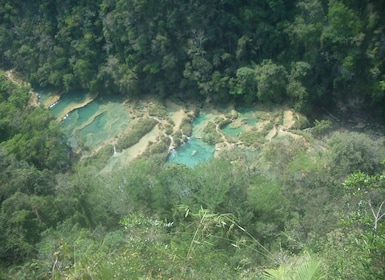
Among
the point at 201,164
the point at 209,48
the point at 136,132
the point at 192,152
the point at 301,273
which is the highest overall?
the point at 301,273

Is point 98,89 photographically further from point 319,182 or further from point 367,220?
point 367,220

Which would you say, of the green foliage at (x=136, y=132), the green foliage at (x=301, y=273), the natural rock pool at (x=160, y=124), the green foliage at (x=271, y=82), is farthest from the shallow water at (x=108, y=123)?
the green foliage at (x=301, y=273)

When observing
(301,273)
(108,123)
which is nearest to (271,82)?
(108,123)

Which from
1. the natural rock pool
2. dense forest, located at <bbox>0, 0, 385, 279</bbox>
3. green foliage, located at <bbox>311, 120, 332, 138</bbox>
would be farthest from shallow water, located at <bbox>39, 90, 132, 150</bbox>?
green foliage, located at <bbox>311, 120, 332, 138</bbox>

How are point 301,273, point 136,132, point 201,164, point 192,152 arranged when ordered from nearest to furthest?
point 301,273, point 201,164, point 192,152, point 136,132

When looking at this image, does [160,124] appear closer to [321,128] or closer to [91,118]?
[91,118]

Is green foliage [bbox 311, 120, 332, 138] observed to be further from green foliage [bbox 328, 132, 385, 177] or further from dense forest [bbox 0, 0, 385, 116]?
green foliage [bbox 328, 132, 385, 177]

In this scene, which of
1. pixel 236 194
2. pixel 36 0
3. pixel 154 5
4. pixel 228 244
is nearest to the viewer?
pixel 228 244

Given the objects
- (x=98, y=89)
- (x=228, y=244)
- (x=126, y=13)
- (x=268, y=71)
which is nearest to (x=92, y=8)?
(x=126, y=13)

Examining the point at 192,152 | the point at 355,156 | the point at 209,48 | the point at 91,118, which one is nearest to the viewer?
the point at 355,156
